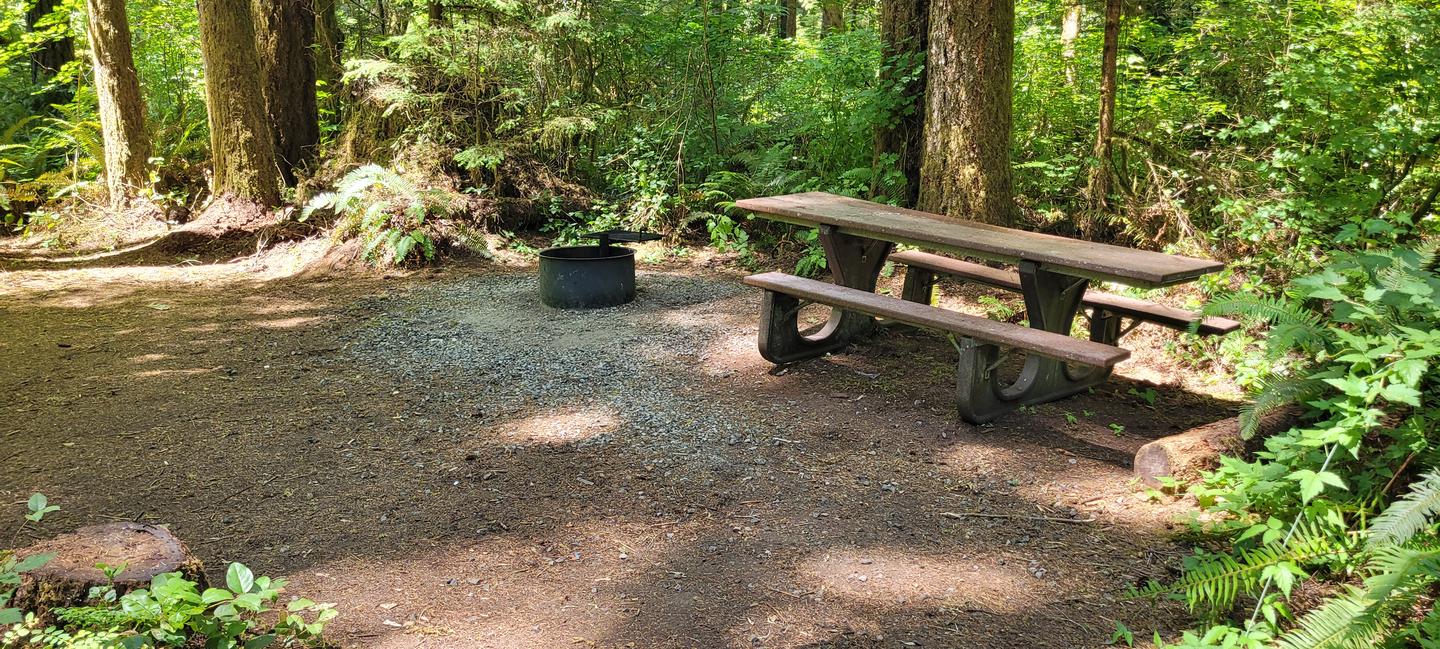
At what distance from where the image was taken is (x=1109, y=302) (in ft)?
17.4

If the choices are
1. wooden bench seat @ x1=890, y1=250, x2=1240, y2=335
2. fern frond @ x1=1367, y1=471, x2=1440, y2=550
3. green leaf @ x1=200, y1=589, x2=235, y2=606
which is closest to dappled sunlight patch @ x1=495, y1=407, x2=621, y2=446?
green leaf @ x1=200, y1=589, x2=235, y2=606

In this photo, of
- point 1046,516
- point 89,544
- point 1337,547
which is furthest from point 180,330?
point 1337,547

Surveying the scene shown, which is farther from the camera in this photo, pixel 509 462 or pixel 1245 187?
pixel 1245 187

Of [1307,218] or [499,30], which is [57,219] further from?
[1307,218]

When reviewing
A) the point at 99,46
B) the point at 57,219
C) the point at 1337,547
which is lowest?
the point at 1337,547

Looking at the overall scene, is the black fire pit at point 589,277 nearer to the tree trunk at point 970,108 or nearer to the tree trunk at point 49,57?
the tree trunk at point 970,108

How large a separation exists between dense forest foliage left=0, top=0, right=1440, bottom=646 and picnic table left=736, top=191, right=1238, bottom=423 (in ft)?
2.01

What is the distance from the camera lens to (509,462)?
175 inches

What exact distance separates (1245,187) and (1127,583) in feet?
15.2

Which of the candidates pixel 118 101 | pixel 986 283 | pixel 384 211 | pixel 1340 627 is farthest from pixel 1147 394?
pixel 118 101

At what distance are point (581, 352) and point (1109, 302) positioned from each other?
3426mm

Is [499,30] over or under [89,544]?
over

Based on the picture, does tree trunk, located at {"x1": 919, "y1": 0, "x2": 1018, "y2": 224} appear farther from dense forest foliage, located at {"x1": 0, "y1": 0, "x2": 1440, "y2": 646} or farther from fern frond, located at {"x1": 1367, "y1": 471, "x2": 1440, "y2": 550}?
fern frond, located at {"x1": 1367, "y1": 471, "x2": 1440, "y2": 550}

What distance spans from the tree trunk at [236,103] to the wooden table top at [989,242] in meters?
6.26
